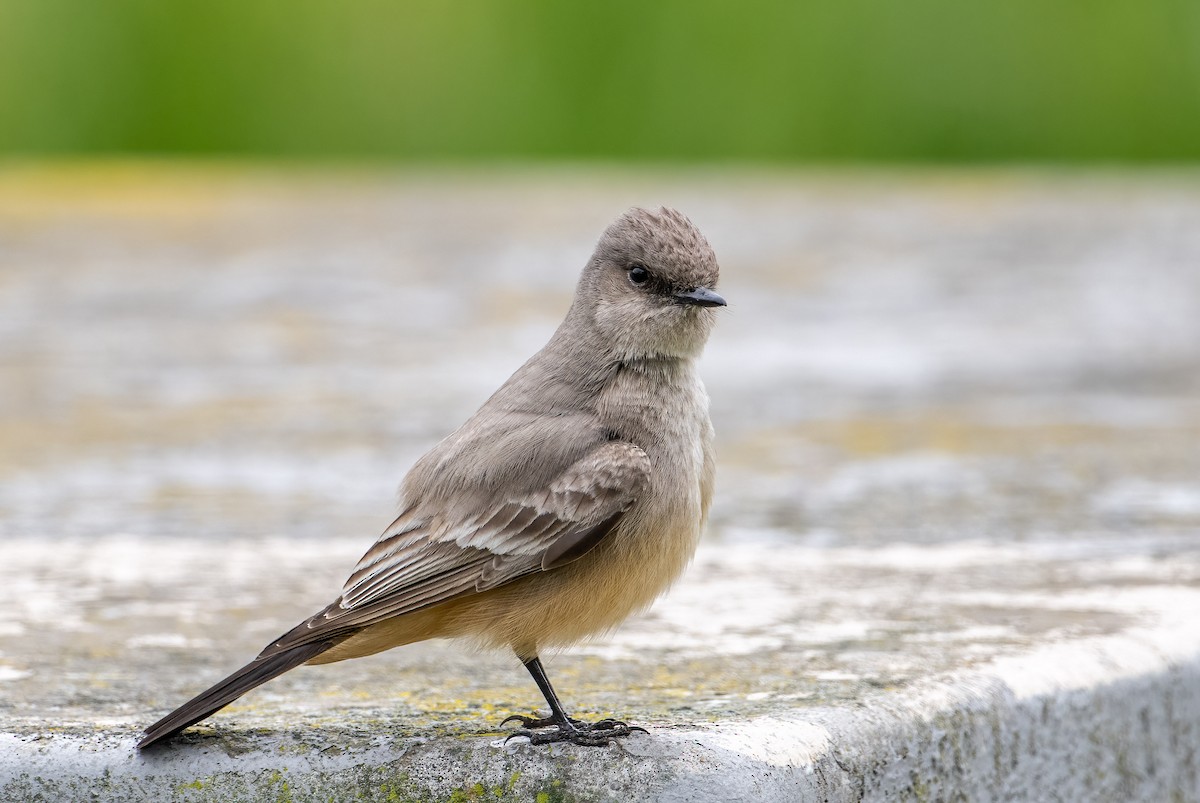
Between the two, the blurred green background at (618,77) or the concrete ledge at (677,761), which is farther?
the blurred green background at (618,77)

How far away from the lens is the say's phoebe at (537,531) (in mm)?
2996

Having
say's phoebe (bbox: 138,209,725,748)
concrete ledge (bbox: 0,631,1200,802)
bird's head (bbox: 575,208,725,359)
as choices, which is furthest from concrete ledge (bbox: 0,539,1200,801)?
bird's head (bbox: 575,208,725,359)

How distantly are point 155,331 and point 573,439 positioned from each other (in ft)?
13.9

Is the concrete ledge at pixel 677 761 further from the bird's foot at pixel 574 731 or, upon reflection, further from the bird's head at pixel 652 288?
the bird's head at pixel 652 288

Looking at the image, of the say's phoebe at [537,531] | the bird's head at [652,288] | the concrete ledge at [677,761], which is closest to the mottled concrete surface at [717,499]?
the concrete ledge at [677,761]

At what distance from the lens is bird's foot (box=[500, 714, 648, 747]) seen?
8.89 ft

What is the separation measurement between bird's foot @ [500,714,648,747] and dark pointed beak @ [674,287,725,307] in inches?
36.3

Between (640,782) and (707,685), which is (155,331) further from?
(640,782)

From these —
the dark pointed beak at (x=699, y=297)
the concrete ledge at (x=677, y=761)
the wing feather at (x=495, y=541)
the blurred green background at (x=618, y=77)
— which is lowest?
the concrete ledge at (x=677, y=761)

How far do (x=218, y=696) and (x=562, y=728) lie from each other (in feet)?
1.75

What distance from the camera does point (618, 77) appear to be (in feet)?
30.1

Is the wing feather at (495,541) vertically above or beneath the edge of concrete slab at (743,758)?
above

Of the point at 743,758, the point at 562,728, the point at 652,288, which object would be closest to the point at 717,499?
the point at 652,288

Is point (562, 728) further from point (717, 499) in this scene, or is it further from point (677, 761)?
point (717, 499)
